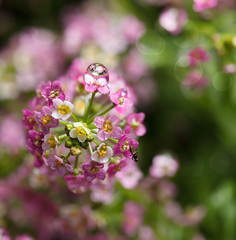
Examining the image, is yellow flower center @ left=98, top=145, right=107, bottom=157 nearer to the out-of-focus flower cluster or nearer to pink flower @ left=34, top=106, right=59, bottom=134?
pink flower @ left=34, top=106, right=59, bottom=134

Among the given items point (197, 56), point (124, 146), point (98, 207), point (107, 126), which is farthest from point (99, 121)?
point (197, 56)

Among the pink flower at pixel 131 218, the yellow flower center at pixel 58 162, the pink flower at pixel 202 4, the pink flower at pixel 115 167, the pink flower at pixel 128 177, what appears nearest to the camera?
the yellow flower center at pixel 58 162

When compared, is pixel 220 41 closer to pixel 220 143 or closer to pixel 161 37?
pixel 161 37

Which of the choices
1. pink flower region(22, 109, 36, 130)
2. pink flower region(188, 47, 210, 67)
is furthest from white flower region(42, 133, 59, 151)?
pink flower region(188, 47, 210, 67)

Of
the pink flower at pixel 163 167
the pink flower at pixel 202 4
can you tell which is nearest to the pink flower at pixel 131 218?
the pink flower at pixel 163 167

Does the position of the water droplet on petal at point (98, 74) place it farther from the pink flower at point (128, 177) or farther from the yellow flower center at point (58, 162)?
the pink flower at point (128, 177)

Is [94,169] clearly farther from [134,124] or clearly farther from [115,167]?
[134,124]
